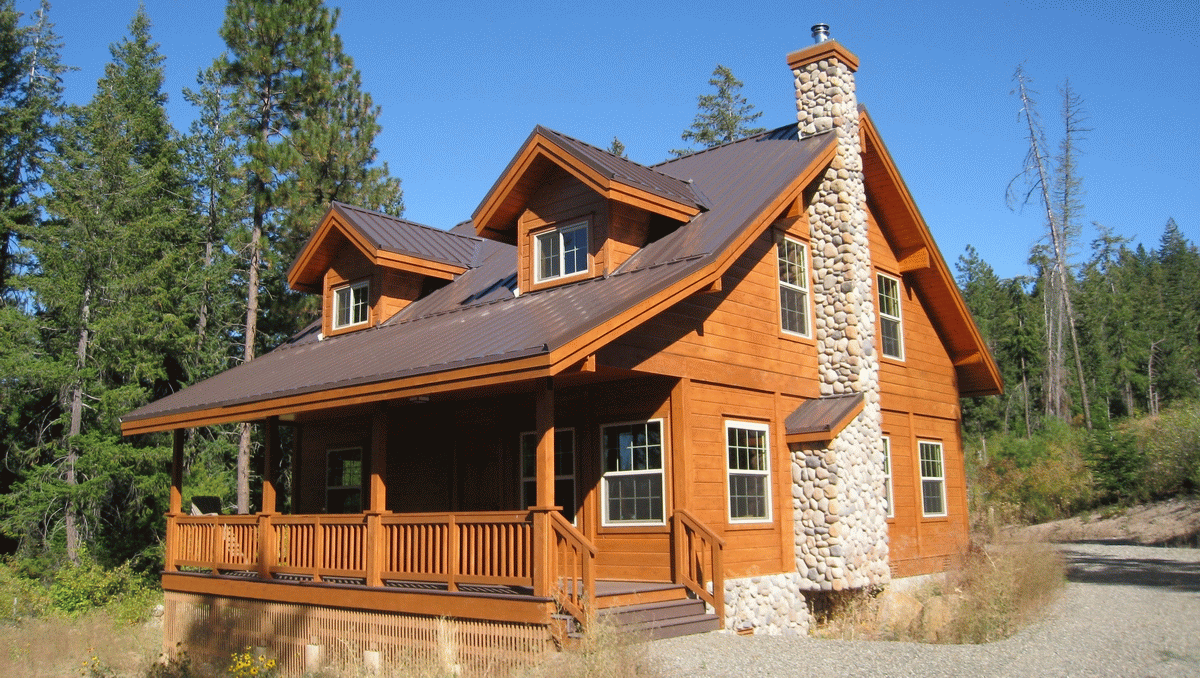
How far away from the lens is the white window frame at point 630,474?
39.9ft

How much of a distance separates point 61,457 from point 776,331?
20.1 meters

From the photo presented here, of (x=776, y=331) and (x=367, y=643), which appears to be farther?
(x=776, y=331)

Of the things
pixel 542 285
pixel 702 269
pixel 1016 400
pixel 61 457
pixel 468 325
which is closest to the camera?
pixel 702 269

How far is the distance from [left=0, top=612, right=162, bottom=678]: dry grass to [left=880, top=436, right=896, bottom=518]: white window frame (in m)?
12.2

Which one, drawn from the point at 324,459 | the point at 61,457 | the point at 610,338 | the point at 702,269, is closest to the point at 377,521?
the point at 610,338

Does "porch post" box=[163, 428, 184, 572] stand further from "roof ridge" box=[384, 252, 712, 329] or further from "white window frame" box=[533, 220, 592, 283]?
"white window frame" box=[533, 220, 592, 283]

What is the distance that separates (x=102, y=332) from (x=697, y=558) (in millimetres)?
19432

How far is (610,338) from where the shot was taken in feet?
33.1

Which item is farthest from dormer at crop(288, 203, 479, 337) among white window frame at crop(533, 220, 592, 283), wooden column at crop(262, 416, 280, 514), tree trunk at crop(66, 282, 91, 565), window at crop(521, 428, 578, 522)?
tree trunk at crop(66, 282, 91, 565)

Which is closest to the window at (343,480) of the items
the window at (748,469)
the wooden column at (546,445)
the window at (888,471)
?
the window at (748,469)

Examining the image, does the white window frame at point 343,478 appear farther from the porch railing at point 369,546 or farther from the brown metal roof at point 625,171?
the brown metal roof at point 625,171

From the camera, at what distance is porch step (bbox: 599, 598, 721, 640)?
9.87 m

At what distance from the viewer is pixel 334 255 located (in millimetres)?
18328

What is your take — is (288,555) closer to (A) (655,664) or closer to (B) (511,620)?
(B) (511,620)
